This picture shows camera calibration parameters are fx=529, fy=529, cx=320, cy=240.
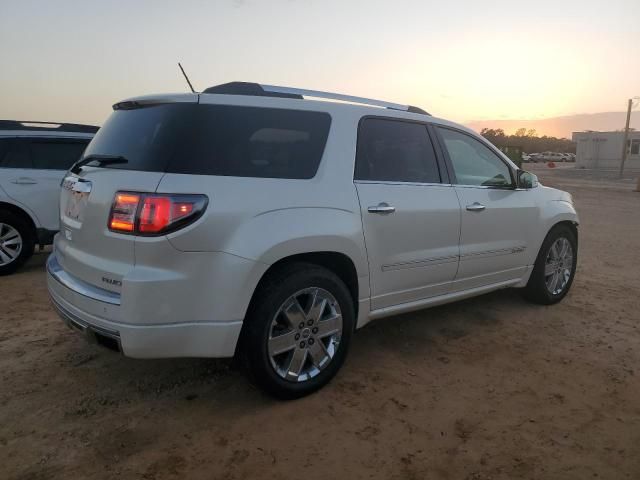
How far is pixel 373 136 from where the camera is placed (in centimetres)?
363

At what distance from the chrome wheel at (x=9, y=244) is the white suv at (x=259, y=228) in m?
3.55

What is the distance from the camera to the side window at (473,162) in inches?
165

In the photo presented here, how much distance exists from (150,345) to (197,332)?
0.24 metres

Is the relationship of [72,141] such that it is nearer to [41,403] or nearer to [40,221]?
[40,221]

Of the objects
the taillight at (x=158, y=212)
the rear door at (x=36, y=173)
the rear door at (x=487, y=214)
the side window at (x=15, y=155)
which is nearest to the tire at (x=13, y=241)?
the rear door at (x=36, y=173)

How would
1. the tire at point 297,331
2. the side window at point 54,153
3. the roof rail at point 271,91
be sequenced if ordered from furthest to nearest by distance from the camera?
the side window at point 54,153 < the roof rail at point 271,91 < the tire at point 297,331

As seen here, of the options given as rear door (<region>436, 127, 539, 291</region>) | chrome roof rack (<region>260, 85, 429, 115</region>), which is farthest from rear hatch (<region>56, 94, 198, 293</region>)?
rear door (<region>436, 127, 539, 291</region>)

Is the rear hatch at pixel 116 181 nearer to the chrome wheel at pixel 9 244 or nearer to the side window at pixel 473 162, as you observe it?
the side window at pixel 473 162

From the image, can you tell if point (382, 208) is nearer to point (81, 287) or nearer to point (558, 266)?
point (81, 287)

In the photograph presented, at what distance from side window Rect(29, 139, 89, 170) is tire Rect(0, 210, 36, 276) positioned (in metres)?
0.74

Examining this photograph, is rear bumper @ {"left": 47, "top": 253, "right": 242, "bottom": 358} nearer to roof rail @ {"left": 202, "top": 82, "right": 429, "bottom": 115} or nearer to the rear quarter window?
the rear quarter window

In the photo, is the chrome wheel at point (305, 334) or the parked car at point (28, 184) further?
the parked car at point (28, 184)

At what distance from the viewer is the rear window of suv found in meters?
2.82

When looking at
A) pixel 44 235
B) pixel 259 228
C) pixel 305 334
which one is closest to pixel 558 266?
pixel 305 334
